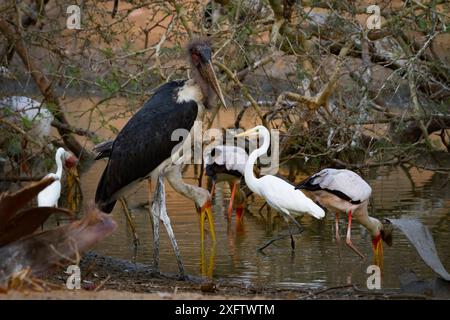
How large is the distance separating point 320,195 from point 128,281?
2381 mm

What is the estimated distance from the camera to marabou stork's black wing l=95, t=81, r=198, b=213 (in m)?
7.14

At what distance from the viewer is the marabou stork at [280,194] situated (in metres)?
8.06

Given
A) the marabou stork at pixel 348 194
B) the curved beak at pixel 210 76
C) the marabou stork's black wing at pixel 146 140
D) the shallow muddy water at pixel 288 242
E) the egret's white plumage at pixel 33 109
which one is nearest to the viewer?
the shallow muddy water at pixel 288 242

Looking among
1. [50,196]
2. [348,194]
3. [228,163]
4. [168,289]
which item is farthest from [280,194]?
[168,289]

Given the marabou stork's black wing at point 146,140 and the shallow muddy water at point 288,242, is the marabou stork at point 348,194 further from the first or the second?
the marabou stork's black wing at point 146,140

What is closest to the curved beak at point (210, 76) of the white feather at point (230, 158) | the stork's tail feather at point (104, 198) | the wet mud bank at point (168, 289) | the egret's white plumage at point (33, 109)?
the stork's tail feather at point (104, 198)

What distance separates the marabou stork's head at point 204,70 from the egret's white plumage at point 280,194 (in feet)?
4.16

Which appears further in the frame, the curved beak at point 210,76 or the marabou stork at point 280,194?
the marabou stork at point 280,194

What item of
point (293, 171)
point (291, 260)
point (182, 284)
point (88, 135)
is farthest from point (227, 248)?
point (293, 171)

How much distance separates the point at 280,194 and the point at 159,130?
156cm

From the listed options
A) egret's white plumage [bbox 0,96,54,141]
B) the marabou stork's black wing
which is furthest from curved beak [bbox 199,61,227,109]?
egret's white plumage [bbox 0,96,54,141]

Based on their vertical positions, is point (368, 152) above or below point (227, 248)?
above

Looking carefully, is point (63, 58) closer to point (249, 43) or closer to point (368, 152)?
point (249, 43)
